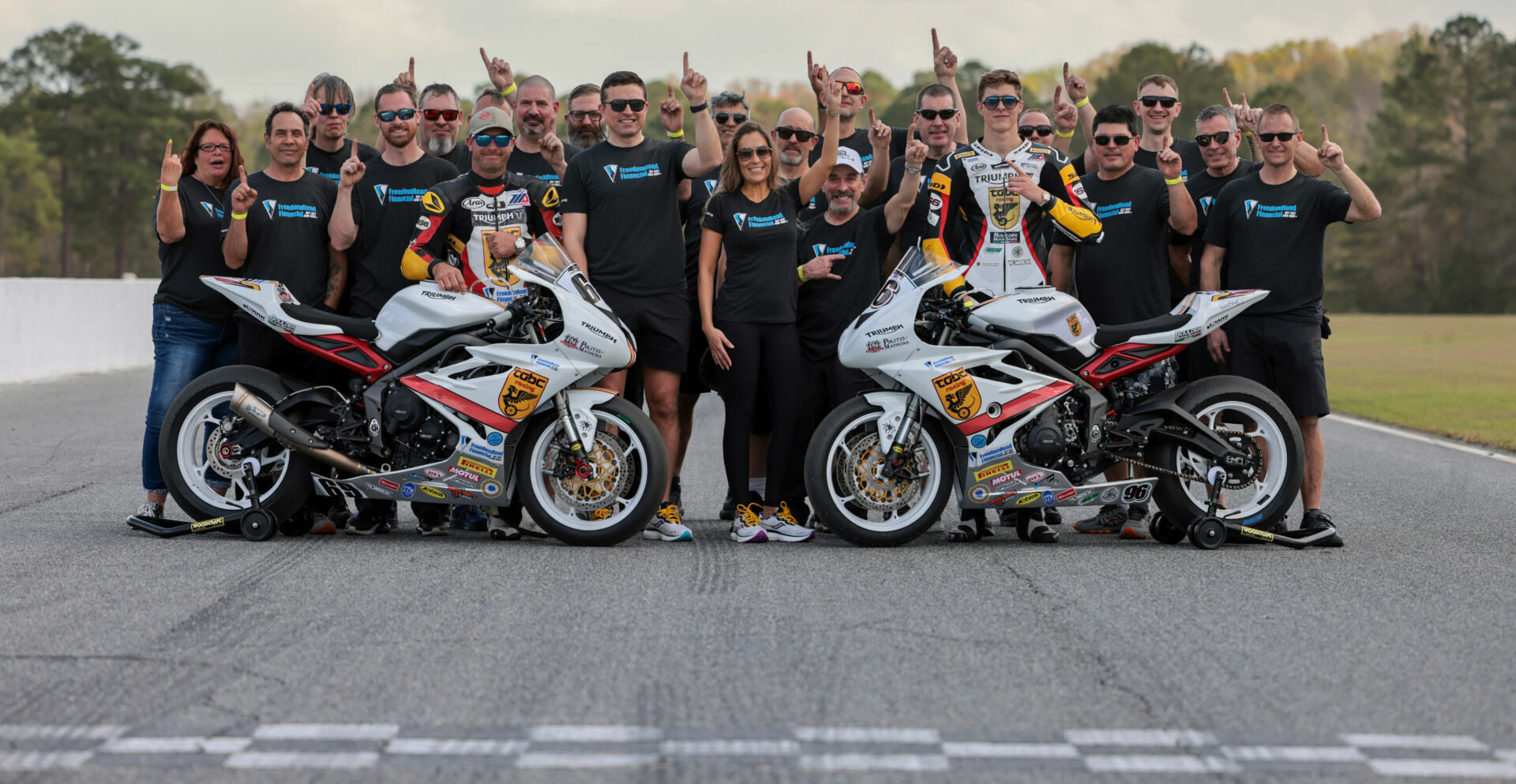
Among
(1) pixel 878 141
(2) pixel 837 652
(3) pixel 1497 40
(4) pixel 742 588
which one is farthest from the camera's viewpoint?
(3) pixel 1497 40

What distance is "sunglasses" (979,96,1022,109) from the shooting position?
8031mm

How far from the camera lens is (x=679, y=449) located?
8617 mm

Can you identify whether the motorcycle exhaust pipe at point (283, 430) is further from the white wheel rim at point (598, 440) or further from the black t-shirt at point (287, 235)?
the white wheel rim at point (598, 440)

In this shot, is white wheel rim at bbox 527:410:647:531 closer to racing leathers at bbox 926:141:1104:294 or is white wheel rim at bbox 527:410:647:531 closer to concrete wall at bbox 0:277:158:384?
racing leathers at bbox 926:141:1104:294

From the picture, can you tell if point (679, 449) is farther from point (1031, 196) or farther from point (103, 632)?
point (103, 632)

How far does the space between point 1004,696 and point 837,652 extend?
72cm

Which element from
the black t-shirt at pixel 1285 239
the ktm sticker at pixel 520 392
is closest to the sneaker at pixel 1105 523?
the black t-shirt at pixel 1285 239

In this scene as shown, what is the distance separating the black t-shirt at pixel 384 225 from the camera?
316 inches

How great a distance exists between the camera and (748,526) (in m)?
7.77

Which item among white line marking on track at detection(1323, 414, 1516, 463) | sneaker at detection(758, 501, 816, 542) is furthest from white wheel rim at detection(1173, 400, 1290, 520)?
white line marking on track at detection(1323, 414, 1516, 463)

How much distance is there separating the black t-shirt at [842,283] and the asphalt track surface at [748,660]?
1174 millimetres

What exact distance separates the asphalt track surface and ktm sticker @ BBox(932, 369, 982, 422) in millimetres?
675

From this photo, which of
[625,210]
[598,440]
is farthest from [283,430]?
[625,210]

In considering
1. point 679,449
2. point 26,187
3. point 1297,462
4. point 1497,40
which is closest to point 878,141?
point 679,449
